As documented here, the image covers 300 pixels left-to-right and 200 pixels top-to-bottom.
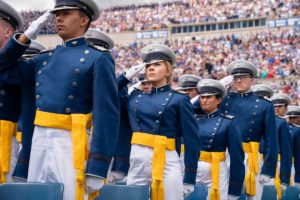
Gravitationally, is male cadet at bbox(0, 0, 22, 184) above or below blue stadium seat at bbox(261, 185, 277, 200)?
above

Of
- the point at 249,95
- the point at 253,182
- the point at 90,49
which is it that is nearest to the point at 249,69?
the point at 249,95

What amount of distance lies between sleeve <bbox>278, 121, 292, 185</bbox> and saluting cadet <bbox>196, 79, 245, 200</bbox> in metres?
2.51

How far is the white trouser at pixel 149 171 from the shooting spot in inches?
236

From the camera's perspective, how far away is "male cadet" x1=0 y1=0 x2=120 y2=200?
14.1ft

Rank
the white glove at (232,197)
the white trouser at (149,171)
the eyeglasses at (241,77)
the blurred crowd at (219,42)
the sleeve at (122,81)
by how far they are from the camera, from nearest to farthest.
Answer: the white trouser at (149,171)
the sleeve at (122,81)
the white glove at (232,197)
the eyeglasses at (241,77)
the blurred crowd at (219,42)

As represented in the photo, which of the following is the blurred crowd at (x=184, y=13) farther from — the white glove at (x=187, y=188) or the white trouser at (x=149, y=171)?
the white trouser at (x=149, y=171)

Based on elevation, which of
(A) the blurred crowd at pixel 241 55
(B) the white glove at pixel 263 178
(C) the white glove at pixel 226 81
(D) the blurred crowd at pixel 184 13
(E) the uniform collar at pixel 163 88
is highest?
(D) the blurred crowd at pixel 184 13

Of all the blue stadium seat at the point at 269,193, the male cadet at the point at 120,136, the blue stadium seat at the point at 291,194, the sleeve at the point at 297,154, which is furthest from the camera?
the sleeve at the point at 297,154

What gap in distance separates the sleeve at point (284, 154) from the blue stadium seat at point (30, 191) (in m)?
A: 6.88

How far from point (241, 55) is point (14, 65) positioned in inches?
1364

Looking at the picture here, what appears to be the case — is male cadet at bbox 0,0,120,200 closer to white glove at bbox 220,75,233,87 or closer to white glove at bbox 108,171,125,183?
white glove at bbox 108,171,125,183

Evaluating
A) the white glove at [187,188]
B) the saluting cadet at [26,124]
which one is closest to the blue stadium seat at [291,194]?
the white glove at [187,188]

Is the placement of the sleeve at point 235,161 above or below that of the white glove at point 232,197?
above

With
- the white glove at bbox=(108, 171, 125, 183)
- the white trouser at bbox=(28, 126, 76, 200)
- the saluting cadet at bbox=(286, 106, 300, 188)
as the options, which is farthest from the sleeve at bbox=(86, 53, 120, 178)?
the saluting cadet at bbox=(286, 106, 300, 188)
